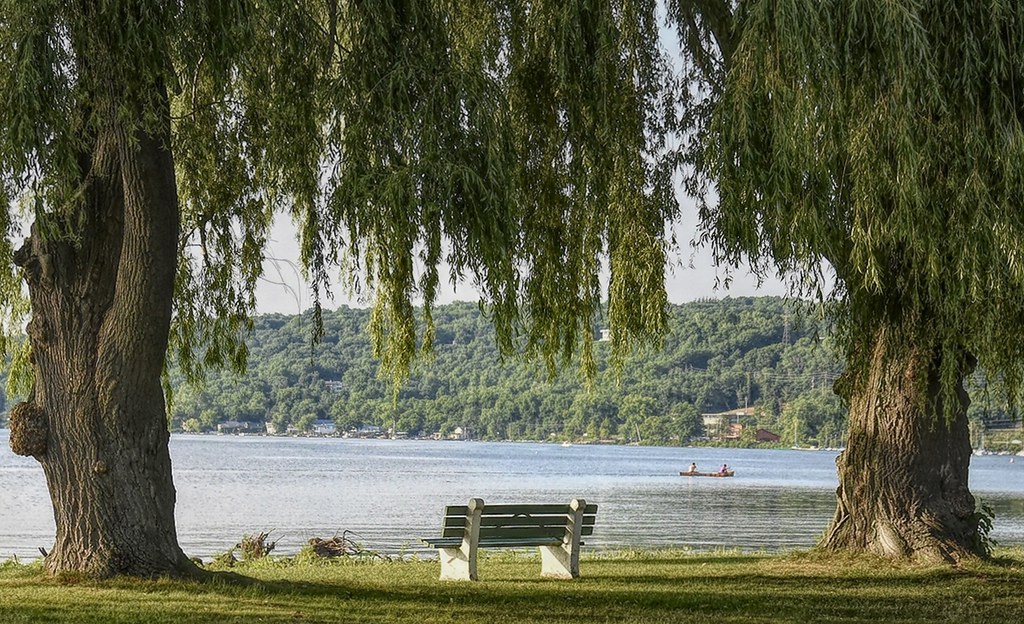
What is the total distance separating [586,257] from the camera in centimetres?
1121

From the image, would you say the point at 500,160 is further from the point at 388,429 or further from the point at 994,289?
the point at 388,429

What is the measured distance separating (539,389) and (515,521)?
109104 millimetres

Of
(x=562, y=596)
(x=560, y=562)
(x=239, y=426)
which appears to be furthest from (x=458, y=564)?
(x=239, y=426)

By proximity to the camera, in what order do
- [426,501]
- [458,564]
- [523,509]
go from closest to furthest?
[458,564], [523,509], [426,501]

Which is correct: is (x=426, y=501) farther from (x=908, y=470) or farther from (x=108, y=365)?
(x=108, y=365)

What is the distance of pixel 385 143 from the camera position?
27.1ft

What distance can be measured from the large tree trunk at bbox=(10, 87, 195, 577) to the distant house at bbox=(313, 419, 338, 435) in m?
94.2

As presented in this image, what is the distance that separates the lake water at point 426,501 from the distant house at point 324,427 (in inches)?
710

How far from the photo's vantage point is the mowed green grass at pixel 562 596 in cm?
802

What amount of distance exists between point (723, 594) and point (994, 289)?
2977 mm

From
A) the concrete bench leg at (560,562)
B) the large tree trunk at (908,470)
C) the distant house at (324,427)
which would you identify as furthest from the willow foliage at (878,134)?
the distant house at (324,427)

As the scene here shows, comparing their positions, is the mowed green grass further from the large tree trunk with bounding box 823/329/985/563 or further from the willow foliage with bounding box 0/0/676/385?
the willow foliage with bounding box 0/0/676/385

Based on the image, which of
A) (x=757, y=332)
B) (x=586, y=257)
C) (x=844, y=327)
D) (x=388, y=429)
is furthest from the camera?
(x=388, y=429)

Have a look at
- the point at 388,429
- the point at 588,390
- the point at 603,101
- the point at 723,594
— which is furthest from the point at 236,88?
the point at 388,429
